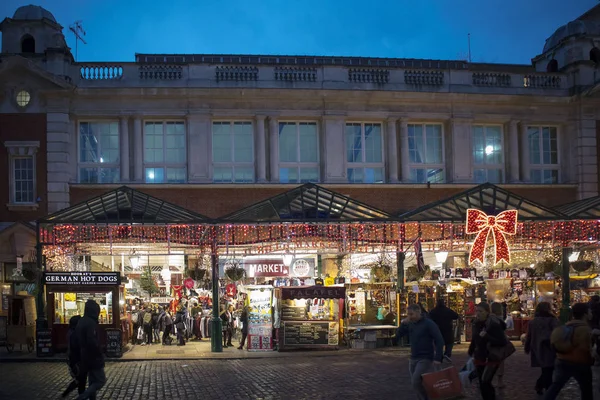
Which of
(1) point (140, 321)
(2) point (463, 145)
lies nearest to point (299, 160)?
(2) point (463, 145)

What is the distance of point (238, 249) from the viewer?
27.9m

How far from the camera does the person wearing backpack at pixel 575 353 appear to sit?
33.8 feet

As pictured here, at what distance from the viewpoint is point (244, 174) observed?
30.3m

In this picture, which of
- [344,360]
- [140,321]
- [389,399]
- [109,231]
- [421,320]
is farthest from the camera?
[140,321]

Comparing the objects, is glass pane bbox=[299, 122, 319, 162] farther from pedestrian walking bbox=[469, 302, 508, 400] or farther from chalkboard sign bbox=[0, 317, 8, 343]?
pedestrian walking bbox=[469, 302, 508, 400]

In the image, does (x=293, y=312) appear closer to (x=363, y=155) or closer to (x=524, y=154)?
(x=363, y=155)

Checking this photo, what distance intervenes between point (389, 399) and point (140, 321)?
15106mm

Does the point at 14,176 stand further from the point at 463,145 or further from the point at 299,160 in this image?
the point at 463,145

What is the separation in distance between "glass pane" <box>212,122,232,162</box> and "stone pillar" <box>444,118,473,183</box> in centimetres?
867

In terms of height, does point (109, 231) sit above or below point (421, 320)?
above

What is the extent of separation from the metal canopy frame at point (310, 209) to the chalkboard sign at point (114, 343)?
4.53 m

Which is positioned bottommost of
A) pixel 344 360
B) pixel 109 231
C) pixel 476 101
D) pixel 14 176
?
pixel 344 360

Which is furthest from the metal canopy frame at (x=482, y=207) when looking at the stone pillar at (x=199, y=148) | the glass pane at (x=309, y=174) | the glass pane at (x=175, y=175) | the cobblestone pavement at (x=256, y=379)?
the glass pane at (x=175, y=175)

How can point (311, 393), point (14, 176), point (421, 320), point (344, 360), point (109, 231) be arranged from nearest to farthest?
1. point (421, 320)
2. point (311, 393)
3. point (344, 360)
4. point (109, 231)
5. point (14, 176)
